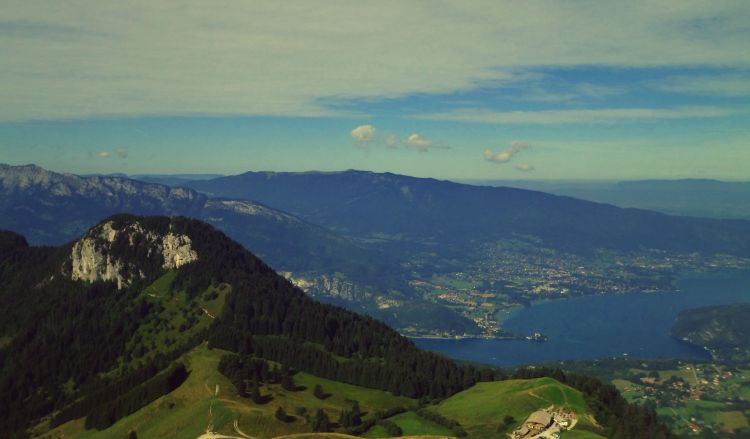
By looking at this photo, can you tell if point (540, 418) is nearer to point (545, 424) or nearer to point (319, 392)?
point (545, 424)

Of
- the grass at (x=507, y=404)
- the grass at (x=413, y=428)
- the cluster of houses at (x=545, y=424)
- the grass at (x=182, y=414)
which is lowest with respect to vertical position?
the grass at (x=182, y=414)

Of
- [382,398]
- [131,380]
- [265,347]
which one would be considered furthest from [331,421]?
[131,380]

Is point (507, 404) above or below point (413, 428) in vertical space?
above

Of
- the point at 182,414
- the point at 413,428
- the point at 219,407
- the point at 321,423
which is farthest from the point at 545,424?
the point at 182,414

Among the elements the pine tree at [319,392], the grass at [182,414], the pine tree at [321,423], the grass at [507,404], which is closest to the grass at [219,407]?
the grass at [182,414]

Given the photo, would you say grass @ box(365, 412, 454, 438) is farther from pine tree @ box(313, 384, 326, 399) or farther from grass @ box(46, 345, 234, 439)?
grass @ box(46, 345, 234, 439)

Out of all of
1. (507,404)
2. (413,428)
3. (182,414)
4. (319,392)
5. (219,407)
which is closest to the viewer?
(413,428)

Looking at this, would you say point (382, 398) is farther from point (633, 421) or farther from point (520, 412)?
point (633, 421)

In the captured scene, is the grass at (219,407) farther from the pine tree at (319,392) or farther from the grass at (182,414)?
the pine tree at (319,392)
